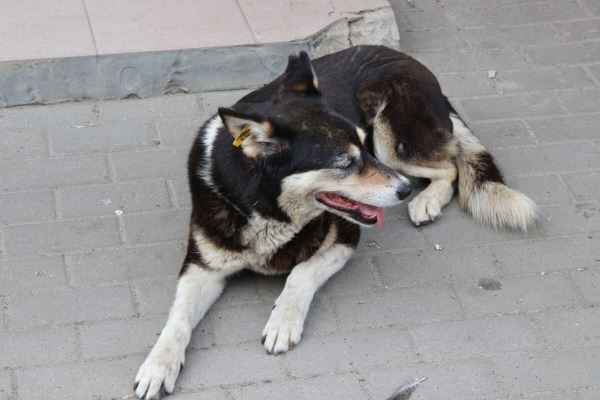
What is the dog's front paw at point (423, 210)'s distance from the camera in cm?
473

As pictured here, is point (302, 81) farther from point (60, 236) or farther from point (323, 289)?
point (60, 236)

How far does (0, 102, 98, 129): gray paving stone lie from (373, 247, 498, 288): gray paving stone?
198 centimetres

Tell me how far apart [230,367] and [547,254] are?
66.9 inches

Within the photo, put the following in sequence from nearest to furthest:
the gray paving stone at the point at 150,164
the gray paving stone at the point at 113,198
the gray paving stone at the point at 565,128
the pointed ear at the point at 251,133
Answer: the pointed ear at the point at 251,133
the gray paving stone at the point at 113,198
the gray paving stone at the point at 150,164
the gray paving stone at the point at 565,128

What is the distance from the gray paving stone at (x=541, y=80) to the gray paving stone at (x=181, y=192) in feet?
7.03

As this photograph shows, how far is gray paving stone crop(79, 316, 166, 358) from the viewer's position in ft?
12.7

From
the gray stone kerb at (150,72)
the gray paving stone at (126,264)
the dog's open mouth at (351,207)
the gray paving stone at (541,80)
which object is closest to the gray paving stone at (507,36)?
the gray paving stone at (541,80)

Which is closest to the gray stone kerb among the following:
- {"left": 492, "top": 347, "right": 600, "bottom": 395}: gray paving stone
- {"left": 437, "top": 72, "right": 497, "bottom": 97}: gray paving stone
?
{"left": 437, "top": 72, "right": 497, "bottom": 97}: gray paving stone

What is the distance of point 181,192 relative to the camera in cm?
487

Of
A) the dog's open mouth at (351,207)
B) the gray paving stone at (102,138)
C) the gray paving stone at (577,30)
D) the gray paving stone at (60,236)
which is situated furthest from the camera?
the gray paving stone at (577,30)

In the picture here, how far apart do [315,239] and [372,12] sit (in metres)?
2.18

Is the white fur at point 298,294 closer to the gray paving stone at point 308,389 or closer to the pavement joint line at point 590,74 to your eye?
the gray paving stone at point 308,389

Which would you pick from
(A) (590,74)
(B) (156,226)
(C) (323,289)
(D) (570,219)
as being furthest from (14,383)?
(A) (590,74)

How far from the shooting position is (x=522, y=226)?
4.64 meters
